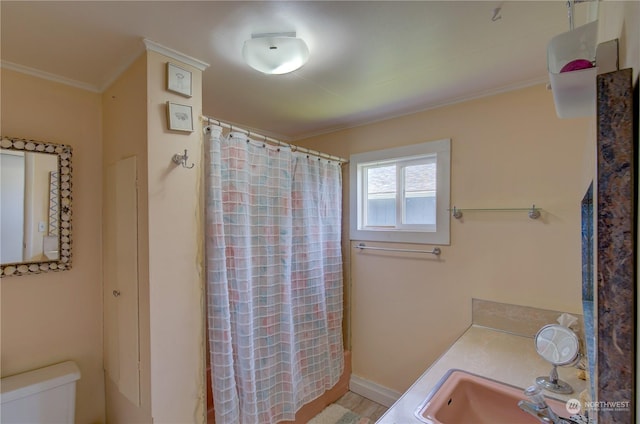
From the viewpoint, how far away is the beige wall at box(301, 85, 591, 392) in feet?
5.37

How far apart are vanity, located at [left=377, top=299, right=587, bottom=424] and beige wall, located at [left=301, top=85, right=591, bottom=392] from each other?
0.08 metres

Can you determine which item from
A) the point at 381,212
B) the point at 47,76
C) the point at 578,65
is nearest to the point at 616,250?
the point at 578,65

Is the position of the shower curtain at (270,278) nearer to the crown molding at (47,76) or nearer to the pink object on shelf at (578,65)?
the crown molding at (47,76)

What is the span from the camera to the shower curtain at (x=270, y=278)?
5.12 ft

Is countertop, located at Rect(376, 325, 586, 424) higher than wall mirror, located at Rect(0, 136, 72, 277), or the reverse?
wall mirror, located at Rect(0, 136, 72, 277)

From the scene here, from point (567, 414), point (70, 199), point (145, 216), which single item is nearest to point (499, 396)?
point (567, 414)

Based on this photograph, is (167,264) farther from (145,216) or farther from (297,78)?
(297,78)

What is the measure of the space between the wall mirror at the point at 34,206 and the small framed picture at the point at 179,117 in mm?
825

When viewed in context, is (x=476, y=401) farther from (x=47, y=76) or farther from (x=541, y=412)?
(x=47, y=76)

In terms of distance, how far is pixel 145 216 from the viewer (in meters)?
1.37

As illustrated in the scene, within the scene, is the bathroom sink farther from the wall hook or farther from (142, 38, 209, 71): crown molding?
(142, 38, 209, 71): crown molding

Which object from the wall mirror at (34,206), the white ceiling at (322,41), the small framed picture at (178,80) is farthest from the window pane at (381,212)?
the wall mirror at (34,206)

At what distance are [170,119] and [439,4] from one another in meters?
1.28

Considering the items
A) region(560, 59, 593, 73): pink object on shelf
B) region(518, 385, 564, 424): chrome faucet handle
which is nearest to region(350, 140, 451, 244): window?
region(518, 385, 564, 424): chrome faucet handle
